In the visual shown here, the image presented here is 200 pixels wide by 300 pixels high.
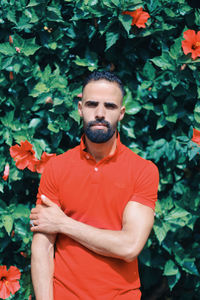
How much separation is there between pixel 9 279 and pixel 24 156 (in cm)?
83

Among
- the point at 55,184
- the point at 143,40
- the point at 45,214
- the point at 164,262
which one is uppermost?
the point at 143,40

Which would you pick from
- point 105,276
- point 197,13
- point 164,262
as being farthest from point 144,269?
point 197,13

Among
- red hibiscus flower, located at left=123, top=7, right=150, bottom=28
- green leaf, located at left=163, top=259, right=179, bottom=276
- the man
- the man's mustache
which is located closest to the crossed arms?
the man

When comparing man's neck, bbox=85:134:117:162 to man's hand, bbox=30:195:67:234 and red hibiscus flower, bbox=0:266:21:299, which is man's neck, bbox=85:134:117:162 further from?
red hibiscus flower, bbox=0:266:21:299

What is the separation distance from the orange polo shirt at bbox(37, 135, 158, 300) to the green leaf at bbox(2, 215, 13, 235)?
496mm

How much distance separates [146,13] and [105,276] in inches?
61.5

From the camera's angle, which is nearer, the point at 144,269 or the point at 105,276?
the point at 105,276

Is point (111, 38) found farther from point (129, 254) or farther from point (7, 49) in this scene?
point (129, 254)

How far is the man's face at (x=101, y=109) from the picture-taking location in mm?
1914

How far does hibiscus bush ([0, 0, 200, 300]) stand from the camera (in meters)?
2.34

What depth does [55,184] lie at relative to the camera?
1967mm

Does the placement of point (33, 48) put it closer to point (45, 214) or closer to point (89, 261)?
point (45, 214)

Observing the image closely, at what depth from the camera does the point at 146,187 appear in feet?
6.32

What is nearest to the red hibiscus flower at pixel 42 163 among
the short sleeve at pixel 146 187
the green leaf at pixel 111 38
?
the short sleeve at pixel 146 187
